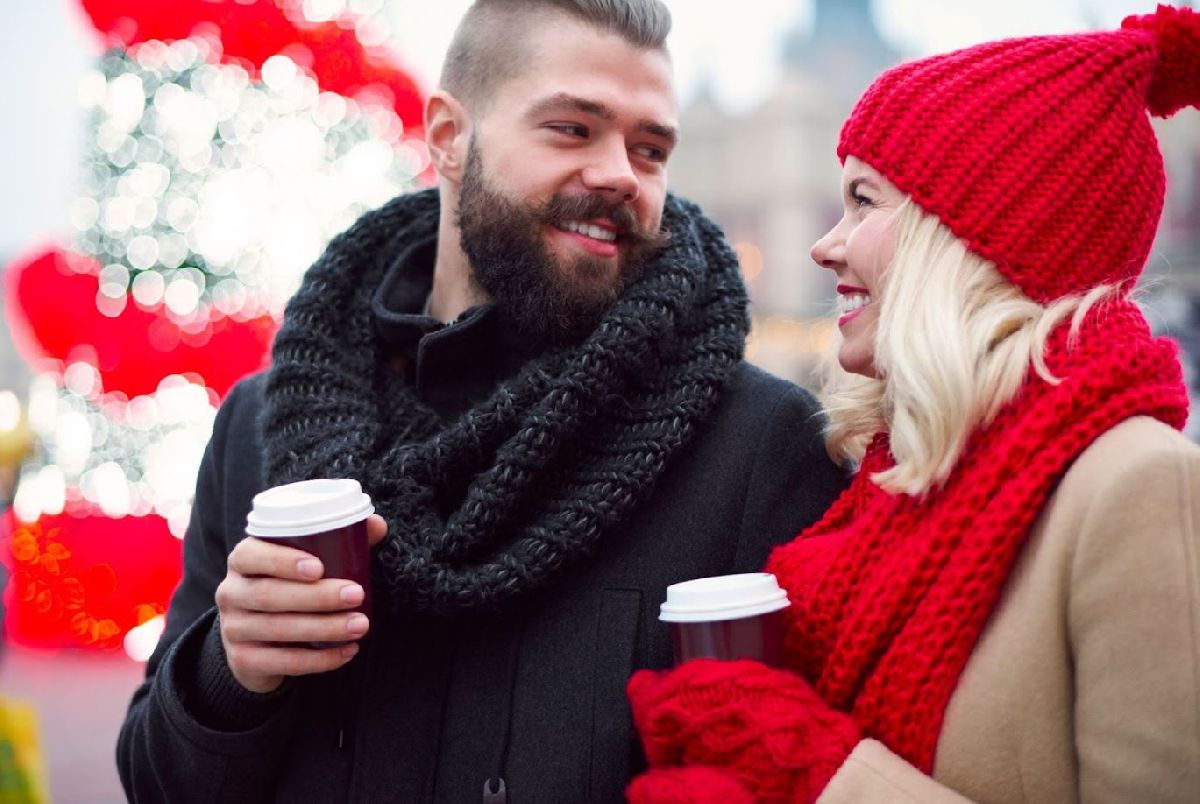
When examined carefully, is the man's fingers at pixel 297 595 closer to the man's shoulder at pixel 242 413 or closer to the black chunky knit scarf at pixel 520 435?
the black chunky knit scarf at pixel 520 435

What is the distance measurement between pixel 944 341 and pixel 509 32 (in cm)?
128

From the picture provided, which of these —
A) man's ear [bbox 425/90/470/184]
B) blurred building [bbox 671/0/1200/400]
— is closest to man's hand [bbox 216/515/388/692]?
man's ear [bbox 425/90/470/184]

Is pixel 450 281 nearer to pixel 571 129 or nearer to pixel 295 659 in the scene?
pixel 571 129

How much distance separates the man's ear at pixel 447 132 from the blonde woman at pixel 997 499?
98 centimetres

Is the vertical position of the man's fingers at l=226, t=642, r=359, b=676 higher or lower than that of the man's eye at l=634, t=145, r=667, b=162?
lower

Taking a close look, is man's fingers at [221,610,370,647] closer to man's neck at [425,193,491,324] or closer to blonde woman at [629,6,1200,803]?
blonde woman at [629,6,1200,803]

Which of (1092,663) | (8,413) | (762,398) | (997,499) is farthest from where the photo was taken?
(8,413)

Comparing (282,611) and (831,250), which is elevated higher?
(831,250)

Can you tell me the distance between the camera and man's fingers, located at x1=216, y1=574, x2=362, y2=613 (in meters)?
1.51

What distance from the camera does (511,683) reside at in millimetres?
1812

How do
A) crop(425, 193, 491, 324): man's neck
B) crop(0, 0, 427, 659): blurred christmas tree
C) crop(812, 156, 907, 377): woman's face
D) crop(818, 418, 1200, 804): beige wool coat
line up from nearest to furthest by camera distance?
1. crop(818, 418, 1200, 804): beige wool coat
2. crop(812, 156, 907, 377): woman's face
3. crop(425, 193, 491, 324): man's neck
4. crop(0, 0, 427, 659): blurred christmas tree

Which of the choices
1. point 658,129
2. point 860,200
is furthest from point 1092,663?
point 658,129

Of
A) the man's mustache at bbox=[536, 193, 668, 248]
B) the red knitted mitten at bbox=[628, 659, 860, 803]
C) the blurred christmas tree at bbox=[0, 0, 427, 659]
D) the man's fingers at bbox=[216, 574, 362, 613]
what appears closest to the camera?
the red knitted mitten at bbox=[628, 659, 860, 803]

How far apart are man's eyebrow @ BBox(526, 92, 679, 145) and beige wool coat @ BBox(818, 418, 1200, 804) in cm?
111
